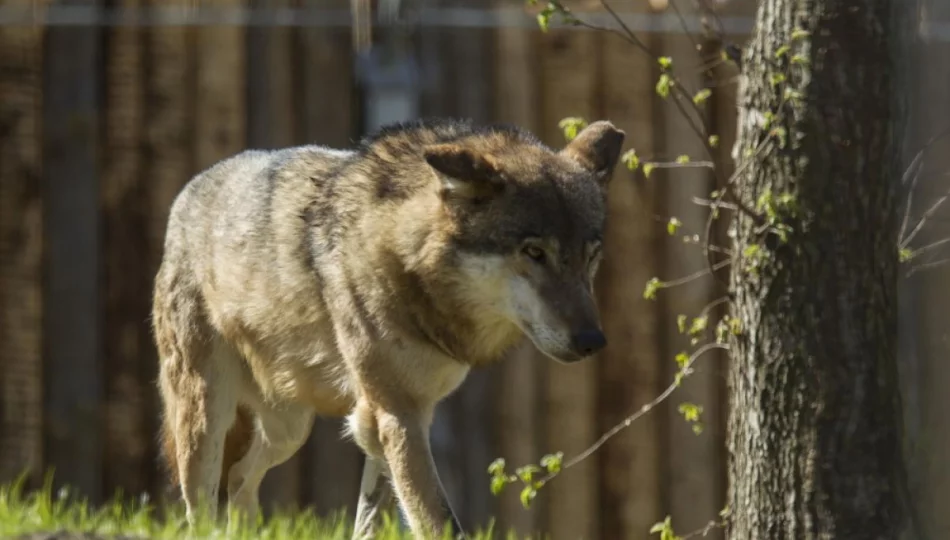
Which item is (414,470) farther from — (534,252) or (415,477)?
(534,252)

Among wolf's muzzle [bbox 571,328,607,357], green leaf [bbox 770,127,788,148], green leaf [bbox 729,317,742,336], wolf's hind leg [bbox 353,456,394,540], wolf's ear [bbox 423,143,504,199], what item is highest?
green leaf [bbox 770,127,788,148]

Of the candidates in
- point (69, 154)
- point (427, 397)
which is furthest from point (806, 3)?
point (69, 154)

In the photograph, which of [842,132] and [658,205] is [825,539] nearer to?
[842,132]

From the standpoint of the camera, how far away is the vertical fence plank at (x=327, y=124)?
7648 mm

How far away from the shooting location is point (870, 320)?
4.92 metres

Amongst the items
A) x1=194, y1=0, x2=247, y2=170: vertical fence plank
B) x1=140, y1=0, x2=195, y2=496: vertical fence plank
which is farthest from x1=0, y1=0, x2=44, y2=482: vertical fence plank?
x1=194, y1=0, x2=247, y2=170: vertical fence plank

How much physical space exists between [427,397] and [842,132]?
165 centimetres

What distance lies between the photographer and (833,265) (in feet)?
16.1

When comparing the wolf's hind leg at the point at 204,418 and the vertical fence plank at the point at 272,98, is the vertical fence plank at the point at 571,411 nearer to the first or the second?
the vertical fence plank at the point at 272,98

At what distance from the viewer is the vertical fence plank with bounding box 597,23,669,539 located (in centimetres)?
764

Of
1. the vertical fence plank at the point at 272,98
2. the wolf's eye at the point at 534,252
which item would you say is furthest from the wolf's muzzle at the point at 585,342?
the vertical fence plank at the point at 272,98

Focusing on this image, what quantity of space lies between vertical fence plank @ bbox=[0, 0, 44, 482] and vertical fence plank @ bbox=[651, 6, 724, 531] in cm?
302

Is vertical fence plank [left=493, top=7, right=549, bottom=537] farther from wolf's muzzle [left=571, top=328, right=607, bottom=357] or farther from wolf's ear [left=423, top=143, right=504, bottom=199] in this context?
wolf's muzzle [left=571, top=328, right=607, bottom=357]

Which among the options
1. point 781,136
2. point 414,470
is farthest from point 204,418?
point 781,136
